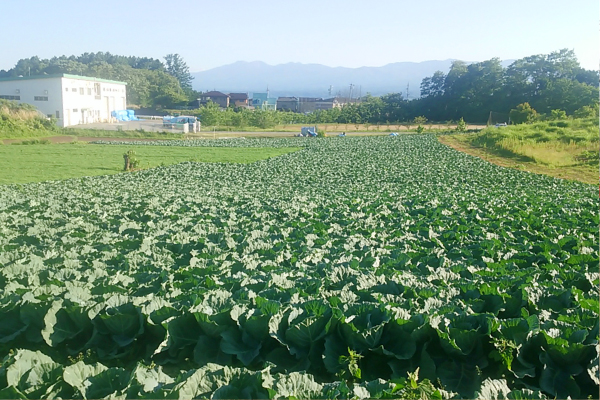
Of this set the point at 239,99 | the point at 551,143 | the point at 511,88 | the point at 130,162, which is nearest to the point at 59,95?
the point at 130,162

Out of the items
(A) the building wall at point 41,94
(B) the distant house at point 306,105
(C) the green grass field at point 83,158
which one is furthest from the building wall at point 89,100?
(B) the distant house at point 306,105

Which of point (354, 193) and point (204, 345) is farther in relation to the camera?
point (354, 193)

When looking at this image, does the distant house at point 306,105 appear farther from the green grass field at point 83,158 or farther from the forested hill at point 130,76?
the green grass field at point 83,158

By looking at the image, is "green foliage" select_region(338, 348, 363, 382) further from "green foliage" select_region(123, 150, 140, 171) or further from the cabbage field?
"green foliage" select_region(123, 150, 140, 171)

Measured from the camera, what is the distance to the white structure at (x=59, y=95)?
206 ft

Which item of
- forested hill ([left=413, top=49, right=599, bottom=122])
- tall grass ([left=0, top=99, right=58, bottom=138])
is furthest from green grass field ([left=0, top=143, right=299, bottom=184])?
forested hill ([left=413, top=49, right=599, bottom=122])

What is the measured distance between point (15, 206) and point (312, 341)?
Result: 12.9 meters

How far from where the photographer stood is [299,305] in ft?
17.3

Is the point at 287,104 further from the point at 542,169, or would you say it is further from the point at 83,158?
the point at 542,169

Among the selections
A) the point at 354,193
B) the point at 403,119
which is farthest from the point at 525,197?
the point at 403,119

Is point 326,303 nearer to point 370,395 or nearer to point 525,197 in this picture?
point 370,395

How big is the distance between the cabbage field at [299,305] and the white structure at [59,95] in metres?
56.7

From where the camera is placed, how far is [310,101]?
399 ft

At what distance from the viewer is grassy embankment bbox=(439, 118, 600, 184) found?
30684 mm
